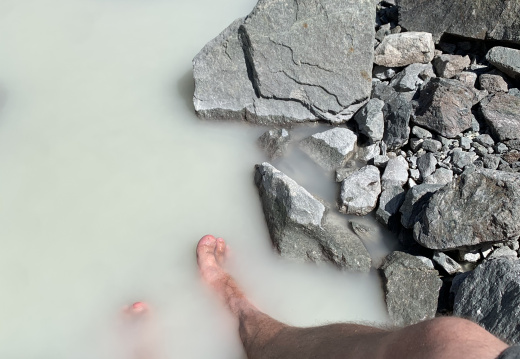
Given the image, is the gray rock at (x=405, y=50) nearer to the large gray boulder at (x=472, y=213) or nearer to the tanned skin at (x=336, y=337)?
the large gray boulder at (x=472, y=213)

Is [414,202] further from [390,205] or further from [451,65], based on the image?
[451,65]

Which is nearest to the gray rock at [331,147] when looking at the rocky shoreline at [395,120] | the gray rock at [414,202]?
the rocky shoreline at [395,120]

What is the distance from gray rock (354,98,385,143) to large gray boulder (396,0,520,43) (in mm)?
633

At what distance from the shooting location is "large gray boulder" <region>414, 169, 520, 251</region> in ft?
7.98

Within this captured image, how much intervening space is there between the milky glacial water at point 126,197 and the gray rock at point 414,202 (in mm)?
177

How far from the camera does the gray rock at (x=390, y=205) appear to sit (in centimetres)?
270

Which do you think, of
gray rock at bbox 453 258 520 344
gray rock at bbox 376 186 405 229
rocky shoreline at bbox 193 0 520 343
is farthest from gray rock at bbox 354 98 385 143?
gray rock at bbox 453 258 520 344

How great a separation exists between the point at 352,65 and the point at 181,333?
5.11 feet

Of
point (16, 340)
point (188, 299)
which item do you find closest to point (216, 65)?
point (188, 299)

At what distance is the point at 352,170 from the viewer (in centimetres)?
288

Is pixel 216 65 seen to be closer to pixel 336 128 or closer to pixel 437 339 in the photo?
pixel 336 128

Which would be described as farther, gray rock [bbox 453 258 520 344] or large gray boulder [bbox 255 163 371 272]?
large gray boulder [bbox 255 163 371 272]

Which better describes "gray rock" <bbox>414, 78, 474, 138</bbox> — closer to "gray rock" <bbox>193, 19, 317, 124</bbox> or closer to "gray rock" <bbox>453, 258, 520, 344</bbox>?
"gray rock" <bbox>193, 19, 317, 124</bbox>

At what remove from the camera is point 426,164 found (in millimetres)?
2826
